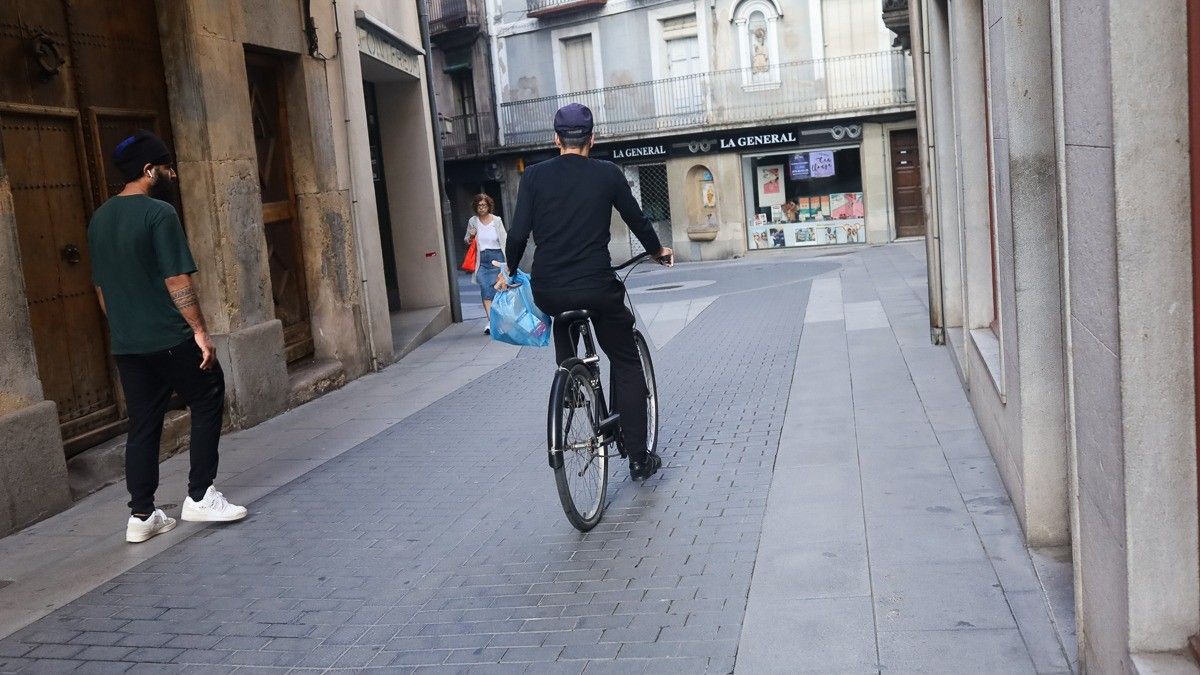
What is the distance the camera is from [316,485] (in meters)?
7.21

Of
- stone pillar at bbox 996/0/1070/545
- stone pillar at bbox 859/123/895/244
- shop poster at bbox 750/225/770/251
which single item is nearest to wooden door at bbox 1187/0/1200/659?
stone pillar at bbox 996/0/1070/545

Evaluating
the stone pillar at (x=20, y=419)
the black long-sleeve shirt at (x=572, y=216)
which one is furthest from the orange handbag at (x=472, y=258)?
the black long-sleeve shirt at (x=572, y=216)

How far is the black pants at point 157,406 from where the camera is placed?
618 centimetres

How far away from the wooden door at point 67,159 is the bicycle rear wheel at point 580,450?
146 inches

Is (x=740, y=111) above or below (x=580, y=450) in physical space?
above

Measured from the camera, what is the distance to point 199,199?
9.41 metres

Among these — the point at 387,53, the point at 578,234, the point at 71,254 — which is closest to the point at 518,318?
the point at 578,234

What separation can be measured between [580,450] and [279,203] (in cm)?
651

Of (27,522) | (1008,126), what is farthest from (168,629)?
(1008,126)

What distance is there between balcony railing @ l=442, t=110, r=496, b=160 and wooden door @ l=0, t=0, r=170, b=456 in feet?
95.9

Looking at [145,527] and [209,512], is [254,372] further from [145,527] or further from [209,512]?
[145,527]

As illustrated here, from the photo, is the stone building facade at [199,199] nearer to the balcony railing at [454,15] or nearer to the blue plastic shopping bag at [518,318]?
the blue plastic shopping bag at [518,318]

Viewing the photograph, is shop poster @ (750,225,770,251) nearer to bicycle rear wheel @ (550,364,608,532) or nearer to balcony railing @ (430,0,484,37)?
balcony railing @ (430,0,484,37)

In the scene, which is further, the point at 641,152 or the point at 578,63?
the point at 578,63
